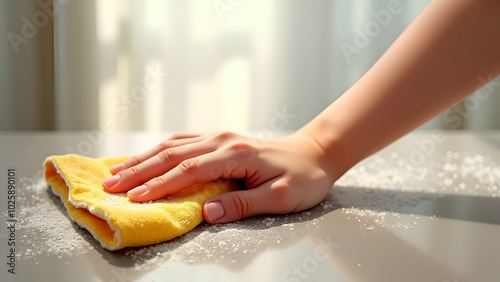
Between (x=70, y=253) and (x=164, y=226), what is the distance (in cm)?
10

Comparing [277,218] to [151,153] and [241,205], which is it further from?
[151,153]

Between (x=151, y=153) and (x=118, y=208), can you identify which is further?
(x=151, y=153)

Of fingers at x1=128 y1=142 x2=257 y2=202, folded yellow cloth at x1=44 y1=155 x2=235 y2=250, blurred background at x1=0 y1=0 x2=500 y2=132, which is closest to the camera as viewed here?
folded yellow cloth at x1=44 y1=155 x2=235 y2=250

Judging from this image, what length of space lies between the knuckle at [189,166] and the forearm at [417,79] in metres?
0.19

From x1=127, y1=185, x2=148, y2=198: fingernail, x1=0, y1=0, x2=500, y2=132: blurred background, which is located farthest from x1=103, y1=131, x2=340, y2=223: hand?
x1=0, y1=0, x2=500, y2=132: blurred background

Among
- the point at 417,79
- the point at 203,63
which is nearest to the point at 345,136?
the point at 417,79

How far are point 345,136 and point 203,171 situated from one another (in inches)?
8.6

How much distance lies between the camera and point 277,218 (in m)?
0.64

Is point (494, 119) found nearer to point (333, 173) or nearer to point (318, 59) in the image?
point (318, 59)

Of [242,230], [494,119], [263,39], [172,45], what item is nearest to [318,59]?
[263,39]

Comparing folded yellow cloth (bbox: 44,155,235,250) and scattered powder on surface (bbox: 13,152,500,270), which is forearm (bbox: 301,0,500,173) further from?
folded yellow cloth (bbox: 44,155,235,250)

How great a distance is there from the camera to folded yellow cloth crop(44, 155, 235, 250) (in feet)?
1.68

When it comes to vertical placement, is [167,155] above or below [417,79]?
below

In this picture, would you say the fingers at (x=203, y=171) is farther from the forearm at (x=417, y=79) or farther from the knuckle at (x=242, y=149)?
the forearm at (x=417, y=79)
